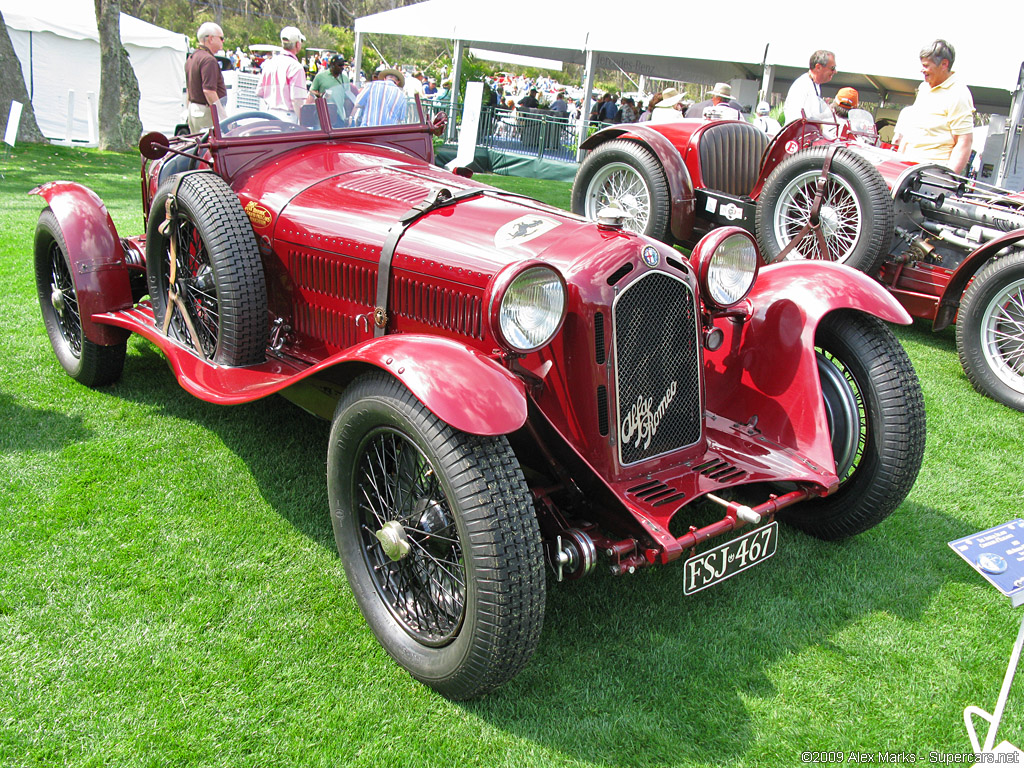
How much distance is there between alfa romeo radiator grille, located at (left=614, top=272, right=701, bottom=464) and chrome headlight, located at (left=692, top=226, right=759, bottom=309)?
18 centimetres

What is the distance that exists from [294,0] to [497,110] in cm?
4332

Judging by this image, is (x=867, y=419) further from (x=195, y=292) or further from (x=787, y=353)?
(x=195, y=292)

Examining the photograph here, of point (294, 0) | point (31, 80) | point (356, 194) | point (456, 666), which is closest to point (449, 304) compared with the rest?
point (356, 194)

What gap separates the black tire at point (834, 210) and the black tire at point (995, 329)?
2.49 feet

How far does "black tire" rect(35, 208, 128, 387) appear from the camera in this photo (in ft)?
13.8

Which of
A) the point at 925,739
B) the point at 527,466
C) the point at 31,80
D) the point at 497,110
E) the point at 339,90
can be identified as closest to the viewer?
the point at 925,739

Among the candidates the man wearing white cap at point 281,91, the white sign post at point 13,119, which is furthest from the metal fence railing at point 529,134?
the man wearing white cap at point 281,91

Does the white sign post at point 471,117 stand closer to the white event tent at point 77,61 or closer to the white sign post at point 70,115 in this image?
the white event tent at point 77,61

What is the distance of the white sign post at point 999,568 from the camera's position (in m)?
2.02

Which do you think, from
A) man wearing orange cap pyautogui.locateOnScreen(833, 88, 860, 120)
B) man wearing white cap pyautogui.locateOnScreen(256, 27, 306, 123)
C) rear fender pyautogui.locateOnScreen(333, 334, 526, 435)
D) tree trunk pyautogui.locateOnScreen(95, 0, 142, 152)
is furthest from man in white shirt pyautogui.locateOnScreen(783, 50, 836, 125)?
tree trunk pyautogui.locateOnScreen(95, 0, 142, 152)

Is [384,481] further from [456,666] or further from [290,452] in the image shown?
[290,452]

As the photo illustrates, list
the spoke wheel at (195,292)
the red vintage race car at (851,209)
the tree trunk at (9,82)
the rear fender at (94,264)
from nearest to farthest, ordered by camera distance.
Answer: the spoke wheel at (195,292)
the rear fender at (94,264)
the red vintage race car at (851,209)
the tree trunk at (9,82)

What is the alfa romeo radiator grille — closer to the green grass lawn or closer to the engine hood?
the engine hood

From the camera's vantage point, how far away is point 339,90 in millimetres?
4105
